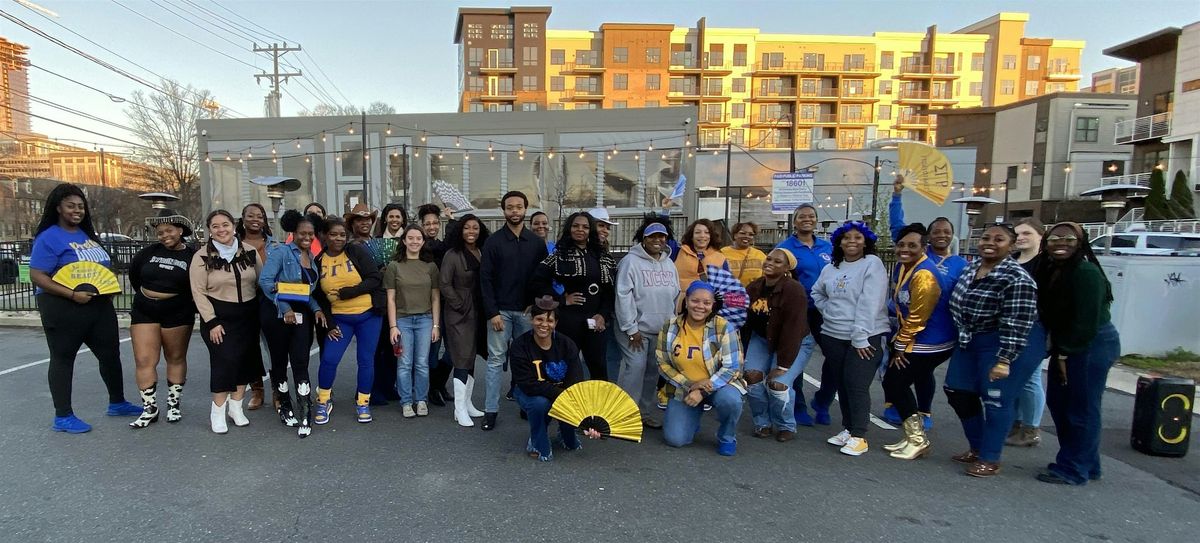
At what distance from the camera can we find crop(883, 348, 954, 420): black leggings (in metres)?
3.64

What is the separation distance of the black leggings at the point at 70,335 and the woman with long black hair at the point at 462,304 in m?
2.54

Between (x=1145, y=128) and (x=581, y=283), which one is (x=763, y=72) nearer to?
(x=1145, y=128)

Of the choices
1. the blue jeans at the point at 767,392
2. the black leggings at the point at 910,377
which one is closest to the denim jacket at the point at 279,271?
the blue jeans at the point at 767,392

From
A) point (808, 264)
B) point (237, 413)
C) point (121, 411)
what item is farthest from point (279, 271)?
point (808, 264)

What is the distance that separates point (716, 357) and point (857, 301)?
1038 millimetres

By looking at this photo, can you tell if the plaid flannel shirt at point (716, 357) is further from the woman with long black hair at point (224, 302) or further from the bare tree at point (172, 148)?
the bare tree at point (172, 148)

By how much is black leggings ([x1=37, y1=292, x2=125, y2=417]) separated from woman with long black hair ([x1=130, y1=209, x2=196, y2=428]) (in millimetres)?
288

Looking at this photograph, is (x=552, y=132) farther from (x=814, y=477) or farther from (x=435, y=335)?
(x=814, y=477)

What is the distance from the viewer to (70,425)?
13.4 ft

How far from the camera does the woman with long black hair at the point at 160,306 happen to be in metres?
4.08

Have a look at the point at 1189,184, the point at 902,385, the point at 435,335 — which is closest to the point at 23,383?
the point at 435,335

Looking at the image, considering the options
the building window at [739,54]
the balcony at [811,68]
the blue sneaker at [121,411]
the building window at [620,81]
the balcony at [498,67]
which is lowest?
the blue sneaker at [121,411]

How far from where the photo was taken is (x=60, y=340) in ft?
13.3

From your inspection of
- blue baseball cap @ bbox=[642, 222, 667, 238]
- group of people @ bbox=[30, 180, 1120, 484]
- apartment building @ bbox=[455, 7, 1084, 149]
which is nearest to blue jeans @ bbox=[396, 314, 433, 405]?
Answer: group of people @ bbox=[30, 180, 1120, 484]
